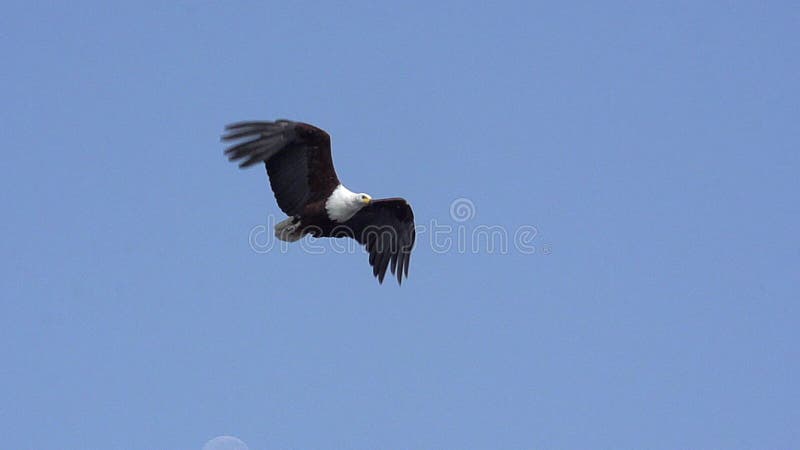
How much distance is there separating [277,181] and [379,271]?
2256mm

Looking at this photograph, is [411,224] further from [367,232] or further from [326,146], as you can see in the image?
[326,146]

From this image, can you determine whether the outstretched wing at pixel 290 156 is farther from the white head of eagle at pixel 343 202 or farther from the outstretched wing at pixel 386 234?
the outstretched wing at pixel 386 234

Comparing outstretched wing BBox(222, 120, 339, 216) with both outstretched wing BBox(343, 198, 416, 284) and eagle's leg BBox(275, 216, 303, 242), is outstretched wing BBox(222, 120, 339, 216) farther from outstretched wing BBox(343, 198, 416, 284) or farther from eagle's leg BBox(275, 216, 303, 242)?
outstretched wing BBox(343, 198, 416, 284)

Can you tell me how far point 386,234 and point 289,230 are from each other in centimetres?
156

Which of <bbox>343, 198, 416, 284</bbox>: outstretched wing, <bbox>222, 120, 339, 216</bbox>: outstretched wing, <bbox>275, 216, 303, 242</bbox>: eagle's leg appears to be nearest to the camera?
<bbox>222, 120, 339, 216</bbox>: outstretched wing

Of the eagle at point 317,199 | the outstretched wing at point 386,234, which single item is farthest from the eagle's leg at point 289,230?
the outstretched wing at point 386,234

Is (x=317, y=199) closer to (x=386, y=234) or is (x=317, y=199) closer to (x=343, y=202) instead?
(x=343, y=202)

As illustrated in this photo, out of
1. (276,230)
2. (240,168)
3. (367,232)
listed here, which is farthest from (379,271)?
(240,168)

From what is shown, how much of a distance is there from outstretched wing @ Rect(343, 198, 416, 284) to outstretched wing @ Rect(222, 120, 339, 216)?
3.37 feet

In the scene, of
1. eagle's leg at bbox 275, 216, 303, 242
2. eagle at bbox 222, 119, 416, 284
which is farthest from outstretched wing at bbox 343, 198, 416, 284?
eagle's leg at bbox 275, 216, 303, 242

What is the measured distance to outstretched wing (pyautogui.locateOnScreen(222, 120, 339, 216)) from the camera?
52.6 feet

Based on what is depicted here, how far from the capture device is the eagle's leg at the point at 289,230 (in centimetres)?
1695

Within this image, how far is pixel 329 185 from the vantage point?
55.2 ft

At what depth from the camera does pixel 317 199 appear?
16.9 metres
